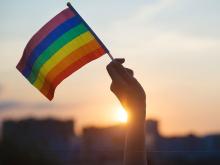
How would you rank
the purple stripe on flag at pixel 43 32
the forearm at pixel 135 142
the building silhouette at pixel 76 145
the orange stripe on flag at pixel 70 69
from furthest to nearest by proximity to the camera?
the building silhouette at pixel 76 145
the purple stripe on flag at pixel 43 32
the orange stripe on flag at pixel 70 69
the forearm at pixel 135 142

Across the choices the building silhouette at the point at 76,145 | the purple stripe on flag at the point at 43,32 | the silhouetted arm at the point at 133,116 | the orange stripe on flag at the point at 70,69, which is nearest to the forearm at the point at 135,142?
the silhouetted arm at the point at 133,116

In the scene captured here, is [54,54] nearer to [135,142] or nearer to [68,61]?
[68,61]

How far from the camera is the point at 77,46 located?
6.83m

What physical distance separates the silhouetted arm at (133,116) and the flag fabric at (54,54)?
2.52 metres

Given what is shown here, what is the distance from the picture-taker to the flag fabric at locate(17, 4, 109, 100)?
6586 mm

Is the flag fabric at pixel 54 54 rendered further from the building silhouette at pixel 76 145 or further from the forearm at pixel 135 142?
the building silhouette at pixel 76 145

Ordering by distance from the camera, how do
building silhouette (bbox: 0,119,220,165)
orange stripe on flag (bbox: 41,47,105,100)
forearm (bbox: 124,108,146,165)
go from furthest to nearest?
building silhouette (bbox: 0,119,220,165) < orange stripe on flag (bbox: 41,47,105,100) < forearm (bbox: 124,108,146,165)

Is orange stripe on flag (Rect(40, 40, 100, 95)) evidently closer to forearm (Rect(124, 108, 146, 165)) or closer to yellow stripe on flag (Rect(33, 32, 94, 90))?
yellow stripe on flag (Rect(33, 32, 94, 90))

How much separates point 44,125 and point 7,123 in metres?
12.4

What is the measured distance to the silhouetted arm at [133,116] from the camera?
380 centimetres

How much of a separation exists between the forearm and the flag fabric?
2.67 meters

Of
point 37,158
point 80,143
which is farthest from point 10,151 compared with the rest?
point 80,143

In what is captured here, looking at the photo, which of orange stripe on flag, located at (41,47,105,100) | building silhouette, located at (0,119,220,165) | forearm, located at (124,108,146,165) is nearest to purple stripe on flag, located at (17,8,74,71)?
orange stripe on flag, located at (41,47,105,100)

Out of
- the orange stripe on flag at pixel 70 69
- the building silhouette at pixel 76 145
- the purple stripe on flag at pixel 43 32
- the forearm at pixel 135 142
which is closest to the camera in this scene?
the forearm at pixel 135 142
